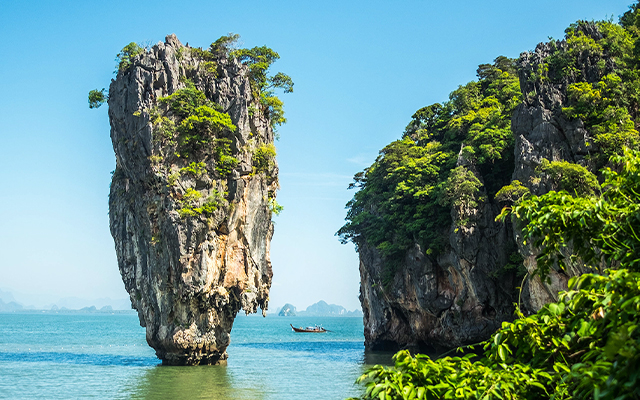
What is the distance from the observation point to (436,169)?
30.6m

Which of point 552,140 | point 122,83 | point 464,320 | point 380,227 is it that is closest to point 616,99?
point 552,140

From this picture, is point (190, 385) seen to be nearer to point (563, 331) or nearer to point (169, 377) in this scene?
point (169, 377)

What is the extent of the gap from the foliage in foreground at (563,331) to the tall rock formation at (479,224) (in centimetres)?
1335

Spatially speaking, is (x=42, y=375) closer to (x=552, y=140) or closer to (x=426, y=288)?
(x=426, y=288)

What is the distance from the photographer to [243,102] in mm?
27562

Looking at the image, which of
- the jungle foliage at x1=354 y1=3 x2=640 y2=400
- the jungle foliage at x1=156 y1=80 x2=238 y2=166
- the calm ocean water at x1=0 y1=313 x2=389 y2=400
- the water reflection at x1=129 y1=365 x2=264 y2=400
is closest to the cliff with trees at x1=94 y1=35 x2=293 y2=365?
the jungle foliage at x1=156 y1=80 x2=238 y2=166

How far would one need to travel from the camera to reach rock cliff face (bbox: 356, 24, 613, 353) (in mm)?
22203

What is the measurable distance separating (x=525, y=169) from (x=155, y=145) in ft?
54.6

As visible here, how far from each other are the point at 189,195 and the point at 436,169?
44.9 feet

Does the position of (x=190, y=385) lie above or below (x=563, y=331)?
below

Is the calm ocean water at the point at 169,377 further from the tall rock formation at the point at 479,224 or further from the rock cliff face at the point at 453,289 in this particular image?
the tall rock formation at the point at 479,224

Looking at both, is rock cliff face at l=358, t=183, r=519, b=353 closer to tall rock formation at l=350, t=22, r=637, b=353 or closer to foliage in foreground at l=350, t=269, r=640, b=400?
tall rock formation at l=350, t=22, r=637, b=353

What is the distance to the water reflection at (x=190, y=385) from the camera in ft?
60.7

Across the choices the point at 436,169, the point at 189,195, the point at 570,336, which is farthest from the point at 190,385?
the point at 570,336
